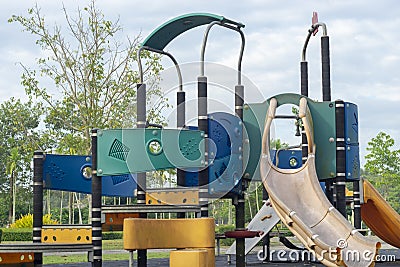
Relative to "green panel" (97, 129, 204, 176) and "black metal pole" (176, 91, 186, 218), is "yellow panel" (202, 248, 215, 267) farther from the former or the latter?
"black metal pole" (176, 91, 186, 218)

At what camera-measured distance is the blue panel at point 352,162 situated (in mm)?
9578

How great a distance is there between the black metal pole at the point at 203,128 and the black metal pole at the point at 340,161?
7.57 feet

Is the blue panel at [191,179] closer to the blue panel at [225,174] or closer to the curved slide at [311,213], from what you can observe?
the blue panel at [225,174]

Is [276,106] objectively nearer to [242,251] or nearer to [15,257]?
[242,251]

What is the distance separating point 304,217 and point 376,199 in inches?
110

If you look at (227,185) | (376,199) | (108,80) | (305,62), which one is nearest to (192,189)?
(227,185)

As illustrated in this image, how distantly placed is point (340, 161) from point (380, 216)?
10.1 ft

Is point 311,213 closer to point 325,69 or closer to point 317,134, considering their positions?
point 317,134

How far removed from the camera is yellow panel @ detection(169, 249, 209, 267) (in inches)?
274

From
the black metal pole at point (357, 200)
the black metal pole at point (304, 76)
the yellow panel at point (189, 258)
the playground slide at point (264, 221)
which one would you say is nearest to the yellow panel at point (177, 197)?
the yellow panel at point (189, 258)

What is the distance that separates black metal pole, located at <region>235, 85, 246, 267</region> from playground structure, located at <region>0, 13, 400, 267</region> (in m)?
0.02

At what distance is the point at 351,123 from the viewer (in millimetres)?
9742

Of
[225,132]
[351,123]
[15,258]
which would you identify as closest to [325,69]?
[351,123]

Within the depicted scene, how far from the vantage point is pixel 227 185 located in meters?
8.80
